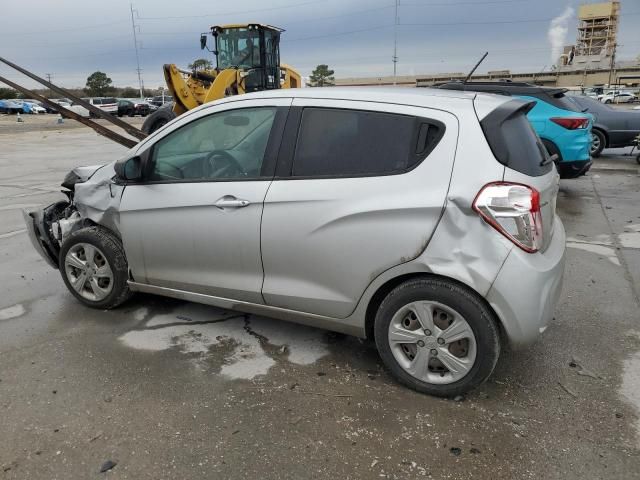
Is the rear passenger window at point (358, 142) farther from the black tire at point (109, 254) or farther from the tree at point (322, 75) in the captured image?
the tree at point (322, 75)

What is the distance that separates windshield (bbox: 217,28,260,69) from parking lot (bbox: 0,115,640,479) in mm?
13129

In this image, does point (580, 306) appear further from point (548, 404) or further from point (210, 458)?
point (210, 458)

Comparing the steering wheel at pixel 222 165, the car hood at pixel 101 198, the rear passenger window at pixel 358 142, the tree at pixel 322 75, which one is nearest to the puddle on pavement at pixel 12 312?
the car hood at pixel 101 198

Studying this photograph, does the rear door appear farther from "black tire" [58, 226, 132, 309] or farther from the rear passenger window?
"black tire" [58, 226, 132, 309]

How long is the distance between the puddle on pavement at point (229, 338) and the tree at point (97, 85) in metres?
88.1

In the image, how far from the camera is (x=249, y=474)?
2422 mm

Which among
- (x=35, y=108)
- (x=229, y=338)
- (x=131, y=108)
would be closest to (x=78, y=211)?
(x=229, y=338)

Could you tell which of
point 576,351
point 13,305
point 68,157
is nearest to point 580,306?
point 576,351

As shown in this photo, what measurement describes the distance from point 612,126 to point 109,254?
12.9 meters

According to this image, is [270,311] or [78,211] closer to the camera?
[270,311]

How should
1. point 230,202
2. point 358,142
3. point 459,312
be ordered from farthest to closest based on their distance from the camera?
point 230,202 → point 358,142 → point 459,312

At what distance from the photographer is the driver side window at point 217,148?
133 inches

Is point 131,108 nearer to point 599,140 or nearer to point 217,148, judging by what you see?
point 599,140

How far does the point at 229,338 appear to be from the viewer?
148 inches
